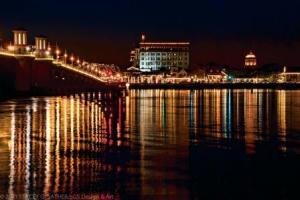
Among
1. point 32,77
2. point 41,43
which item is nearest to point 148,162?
point 32,77

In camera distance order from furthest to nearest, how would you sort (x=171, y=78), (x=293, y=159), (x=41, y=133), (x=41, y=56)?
(x=171, y=78), (x=41, y=56), (x=41, y=133), (x=293, y=159)

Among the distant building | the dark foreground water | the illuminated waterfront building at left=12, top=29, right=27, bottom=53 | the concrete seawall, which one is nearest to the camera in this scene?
the dark foreground water

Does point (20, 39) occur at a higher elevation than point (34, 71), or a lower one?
higher

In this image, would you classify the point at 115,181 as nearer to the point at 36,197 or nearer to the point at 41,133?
the point at 36,197

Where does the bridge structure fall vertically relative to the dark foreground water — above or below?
above

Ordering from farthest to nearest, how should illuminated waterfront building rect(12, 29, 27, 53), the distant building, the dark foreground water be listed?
illuminated waterfront building rect(12, 29, 27, 53) → the distant building → the dark foreground water

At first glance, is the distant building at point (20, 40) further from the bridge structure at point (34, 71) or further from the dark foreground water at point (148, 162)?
the dark foreground water at point (148, 162)

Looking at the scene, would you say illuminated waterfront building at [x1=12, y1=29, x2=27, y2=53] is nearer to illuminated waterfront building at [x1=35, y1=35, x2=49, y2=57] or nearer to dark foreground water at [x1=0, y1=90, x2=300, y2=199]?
illuminated waterfront building at [x1=35, y1=35, x2=49, y2=57]

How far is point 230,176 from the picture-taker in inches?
526

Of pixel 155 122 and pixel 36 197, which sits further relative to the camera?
pixel 155 122

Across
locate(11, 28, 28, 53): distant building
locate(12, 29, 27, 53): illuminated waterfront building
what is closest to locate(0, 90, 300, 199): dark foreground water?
locate(11, 28, 28, 53): distant building

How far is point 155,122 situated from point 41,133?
315 inches

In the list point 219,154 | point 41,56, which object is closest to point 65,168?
point 219,154

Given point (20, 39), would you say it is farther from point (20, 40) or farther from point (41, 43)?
point (41, 43)
